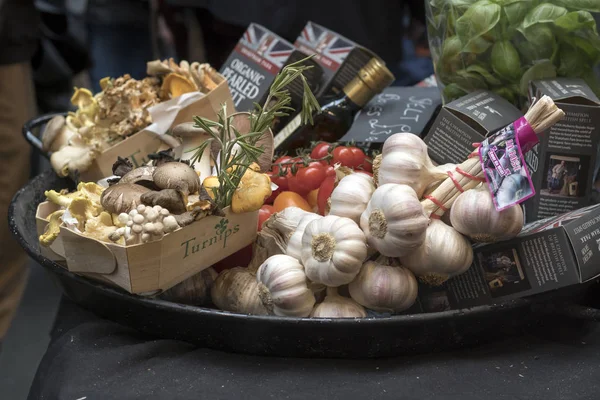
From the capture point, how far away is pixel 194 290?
46.1 inches

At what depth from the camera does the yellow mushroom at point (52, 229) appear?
3.64 feet

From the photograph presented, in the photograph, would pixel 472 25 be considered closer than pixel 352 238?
No

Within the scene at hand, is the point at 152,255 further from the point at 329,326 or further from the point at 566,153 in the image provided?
the point at 566,153

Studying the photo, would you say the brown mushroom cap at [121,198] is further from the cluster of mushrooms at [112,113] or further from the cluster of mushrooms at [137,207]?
the cluster of mushrooms at [112,113]

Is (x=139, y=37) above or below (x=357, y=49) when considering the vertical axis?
below

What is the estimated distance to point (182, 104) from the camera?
4.92 ft

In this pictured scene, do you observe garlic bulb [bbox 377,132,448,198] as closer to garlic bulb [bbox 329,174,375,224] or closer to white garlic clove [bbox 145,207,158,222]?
garlic bulb [bbox 329,174,375,224]

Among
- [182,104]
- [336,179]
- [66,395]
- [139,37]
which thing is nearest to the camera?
[66,395]

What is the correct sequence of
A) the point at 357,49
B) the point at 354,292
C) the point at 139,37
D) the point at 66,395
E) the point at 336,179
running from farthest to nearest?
the point at 139,37, the point at 357,49, the point at 336,179, the point at 354,292, the point at 66,395

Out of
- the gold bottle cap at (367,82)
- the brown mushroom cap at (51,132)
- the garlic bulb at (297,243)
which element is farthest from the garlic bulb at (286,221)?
the brown mushroom cap at (51,132)

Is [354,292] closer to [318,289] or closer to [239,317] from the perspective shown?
[318,289]

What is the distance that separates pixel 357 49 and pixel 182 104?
1.42 ft

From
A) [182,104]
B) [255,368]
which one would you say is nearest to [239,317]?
[255,368]

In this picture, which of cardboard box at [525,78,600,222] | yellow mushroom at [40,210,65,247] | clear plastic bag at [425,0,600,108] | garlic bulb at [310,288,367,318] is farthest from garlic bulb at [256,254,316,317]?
clear plastic bag at [425,0,600,108]
